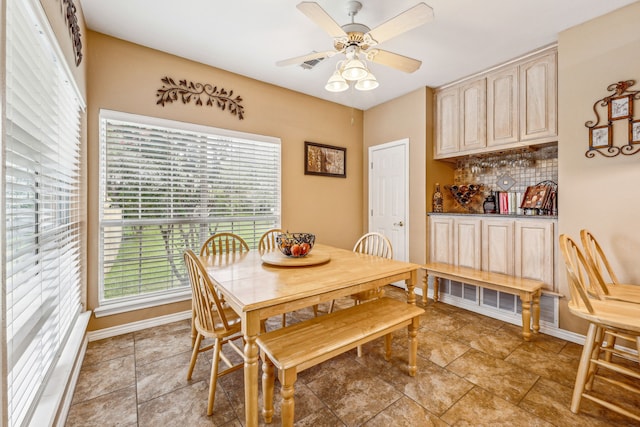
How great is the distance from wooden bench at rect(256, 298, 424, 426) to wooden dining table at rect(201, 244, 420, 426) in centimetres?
12

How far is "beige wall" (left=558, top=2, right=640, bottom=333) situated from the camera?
210 cm

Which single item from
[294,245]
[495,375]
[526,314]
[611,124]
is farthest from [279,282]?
[611,124]

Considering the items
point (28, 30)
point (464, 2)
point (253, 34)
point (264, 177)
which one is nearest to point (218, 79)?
point (253, 34)

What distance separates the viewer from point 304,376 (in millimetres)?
1923

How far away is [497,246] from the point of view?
2.94 metres

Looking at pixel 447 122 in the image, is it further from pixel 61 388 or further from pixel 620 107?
pixel 61 388

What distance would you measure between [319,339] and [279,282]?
38cm

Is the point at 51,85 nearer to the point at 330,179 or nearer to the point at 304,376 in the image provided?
the point at 304,376

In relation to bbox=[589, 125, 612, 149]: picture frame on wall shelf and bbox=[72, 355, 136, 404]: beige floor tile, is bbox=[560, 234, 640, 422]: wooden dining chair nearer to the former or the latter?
bbox=[589, 125, 612, 149]: picture frame on wall shelf

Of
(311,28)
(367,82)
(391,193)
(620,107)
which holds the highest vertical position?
(311,28)

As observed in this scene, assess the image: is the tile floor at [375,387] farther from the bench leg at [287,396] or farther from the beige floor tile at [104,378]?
the bench leg at [287,396]

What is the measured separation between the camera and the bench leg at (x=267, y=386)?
1.42m

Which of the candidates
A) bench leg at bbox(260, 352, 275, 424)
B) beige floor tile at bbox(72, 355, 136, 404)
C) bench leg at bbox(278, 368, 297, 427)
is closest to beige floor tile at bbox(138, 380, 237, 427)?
bench leg at bbox(260, 352, 275, 424)

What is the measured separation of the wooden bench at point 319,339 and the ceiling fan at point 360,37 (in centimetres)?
165
